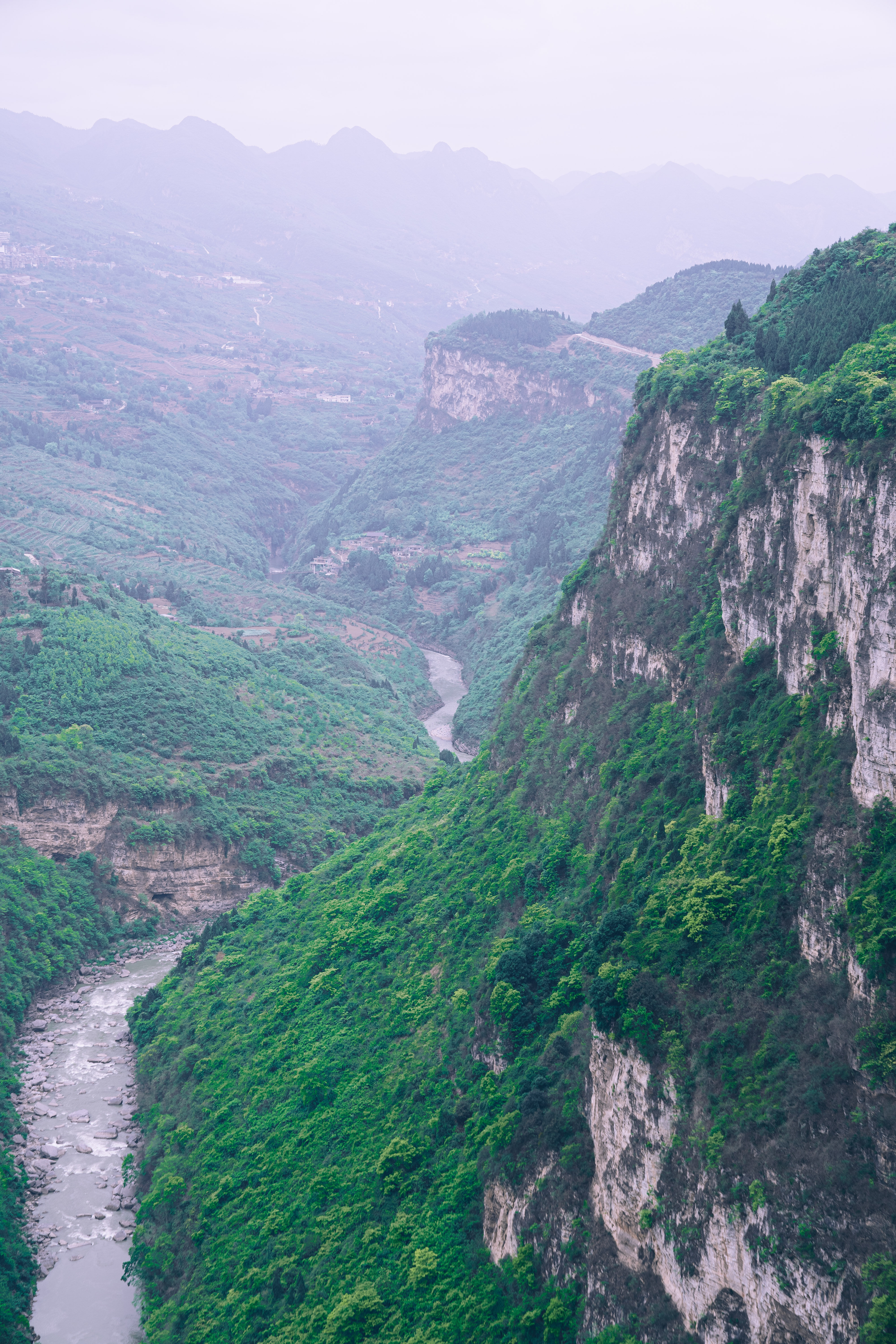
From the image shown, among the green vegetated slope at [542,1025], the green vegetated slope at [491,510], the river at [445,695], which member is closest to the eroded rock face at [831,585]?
the green vegetated slope at [542,1025]

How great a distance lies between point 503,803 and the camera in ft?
204

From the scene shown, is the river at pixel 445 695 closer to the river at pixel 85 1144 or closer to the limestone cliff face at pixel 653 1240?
the river at pixel 85 1144

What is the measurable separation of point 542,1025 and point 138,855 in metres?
44.6

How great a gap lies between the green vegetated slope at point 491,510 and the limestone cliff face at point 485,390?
3.54 ft

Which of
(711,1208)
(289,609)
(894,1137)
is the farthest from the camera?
(289,609)

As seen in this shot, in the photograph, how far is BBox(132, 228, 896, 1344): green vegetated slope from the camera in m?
30.9

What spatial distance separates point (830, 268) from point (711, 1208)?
45.2m

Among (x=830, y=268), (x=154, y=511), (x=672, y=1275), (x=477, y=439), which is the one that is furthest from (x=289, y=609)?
(x=672, y=1275)

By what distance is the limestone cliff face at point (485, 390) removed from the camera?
6865 inches

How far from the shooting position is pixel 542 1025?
147 ft

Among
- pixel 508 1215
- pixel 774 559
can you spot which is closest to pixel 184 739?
pixel 508 1215

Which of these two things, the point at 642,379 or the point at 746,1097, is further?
the point at 642,379

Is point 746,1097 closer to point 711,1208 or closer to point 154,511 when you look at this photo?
point 711,1208

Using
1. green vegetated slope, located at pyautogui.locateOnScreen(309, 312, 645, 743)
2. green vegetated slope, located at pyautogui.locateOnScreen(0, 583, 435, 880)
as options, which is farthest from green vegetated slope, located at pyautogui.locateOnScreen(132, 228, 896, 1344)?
green vegetated slope, located at pyautogui.locateOnScreen(309, 312, 645, 743)
